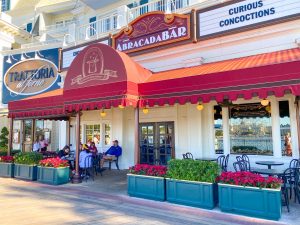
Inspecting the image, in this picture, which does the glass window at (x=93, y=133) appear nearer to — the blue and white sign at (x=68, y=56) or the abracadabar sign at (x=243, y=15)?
the blue and white sign at (x=68, y=56)

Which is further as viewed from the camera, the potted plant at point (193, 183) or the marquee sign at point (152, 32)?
the marquee sign at point (152, 32)

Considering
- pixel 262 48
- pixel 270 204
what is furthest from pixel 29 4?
pixel 270 204

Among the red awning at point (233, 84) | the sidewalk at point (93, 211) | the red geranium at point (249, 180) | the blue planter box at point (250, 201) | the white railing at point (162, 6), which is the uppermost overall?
the white railing at point (162, 6)

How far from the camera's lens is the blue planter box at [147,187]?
7.26 m

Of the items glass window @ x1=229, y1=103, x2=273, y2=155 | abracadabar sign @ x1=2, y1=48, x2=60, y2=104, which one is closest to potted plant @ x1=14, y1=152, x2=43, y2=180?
glass window @ x1=229, y1=103, x2=273, y2=155

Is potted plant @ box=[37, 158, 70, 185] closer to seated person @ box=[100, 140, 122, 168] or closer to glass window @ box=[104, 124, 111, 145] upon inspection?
seated person @ box=[100, 140, 122, 168]

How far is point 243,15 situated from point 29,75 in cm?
1625

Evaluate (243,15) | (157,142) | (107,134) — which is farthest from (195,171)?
(107,134)

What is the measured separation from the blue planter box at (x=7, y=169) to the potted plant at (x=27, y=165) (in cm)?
→ 28

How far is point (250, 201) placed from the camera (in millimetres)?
5809

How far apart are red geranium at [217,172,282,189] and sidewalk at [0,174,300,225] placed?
71 centimetres

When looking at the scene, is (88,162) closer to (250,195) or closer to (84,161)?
(84,161)

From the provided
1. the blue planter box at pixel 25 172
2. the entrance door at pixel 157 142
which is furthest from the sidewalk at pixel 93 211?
the entrance door at pixel 157 142

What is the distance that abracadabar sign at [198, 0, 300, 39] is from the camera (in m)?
8.74
